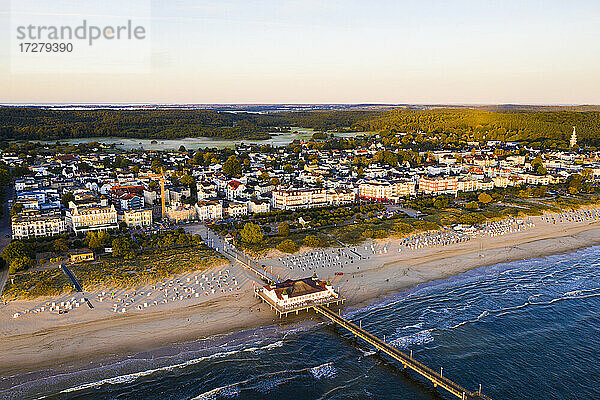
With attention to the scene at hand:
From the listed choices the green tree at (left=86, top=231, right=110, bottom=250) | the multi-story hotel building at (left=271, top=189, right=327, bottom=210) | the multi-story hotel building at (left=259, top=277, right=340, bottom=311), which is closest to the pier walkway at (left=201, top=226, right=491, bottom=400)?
the multi-story hotel building at (left=259, top=277, right=340, bottom=311)

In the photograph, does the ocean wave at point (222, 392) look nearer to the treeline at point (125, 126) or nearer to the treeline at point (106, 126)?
the treeline at point (106, 126)

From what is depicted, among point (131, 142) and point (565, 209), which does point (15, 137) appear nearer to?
point (131, 142)

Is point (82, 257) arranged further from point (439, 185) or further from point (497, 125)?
point (497, 125)

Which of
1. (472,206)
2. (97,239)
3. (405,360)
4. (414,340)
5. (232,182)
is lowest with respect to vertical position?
(414,340)

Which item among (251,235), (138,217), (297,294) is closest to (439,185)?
(251,235)

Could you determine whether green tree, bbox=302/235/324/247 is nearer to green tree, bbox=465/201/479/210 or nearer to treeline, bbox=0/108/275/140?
green tree, bbox=465/201/479/210

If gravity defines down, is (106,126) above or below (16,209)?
above
